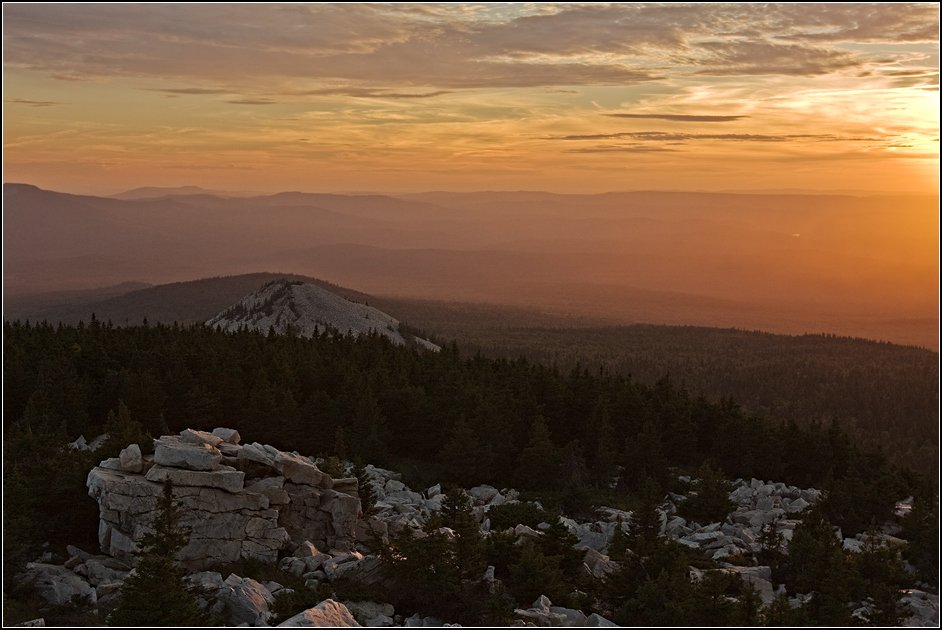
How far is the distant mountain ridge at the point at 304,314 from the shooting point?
11931 cm

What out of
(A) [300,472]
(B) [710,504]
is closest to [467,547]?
(A) [300,472]

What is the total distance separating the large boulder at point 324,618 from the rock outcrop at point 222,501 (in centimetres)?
665

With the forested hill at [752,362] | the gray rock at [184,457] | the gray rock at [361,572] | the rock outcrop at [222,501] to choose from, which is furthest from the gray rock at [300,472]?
the forested hill at [752,362]

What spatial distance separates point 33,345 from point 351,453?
82.7 ft

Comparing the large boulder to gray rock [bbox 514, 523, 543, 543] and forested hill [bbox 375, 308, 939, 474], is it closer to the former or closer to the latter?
gray rock [bbox 514, 523, 543, 543]

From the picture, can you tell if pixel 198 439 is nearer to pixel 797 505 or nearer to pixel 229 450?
pixel 229 450

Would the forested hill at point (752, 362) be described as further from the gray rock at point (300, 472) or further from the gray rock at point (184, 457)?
the gray rock at point (184, 457)

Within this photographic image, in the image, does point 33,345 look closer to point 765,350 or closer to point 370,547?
point 370,547

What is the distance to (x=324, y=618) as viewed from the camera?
21.7 m

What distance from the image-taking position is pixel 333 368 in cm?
6066

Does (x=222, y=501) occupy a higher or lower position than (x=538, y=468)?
higher

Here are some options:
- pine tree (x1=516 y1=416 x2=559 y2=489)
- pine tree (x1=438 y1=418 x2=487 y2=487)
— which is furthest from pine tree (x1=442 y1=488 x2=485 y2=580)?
pine tree (x1=516 y1=416 x2=559 y2=489)

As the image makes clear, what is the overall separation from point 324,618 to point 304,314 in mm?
102346

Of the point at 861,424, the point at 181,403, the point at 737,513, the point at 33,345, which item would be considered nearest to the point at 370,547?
the point at 737,513
